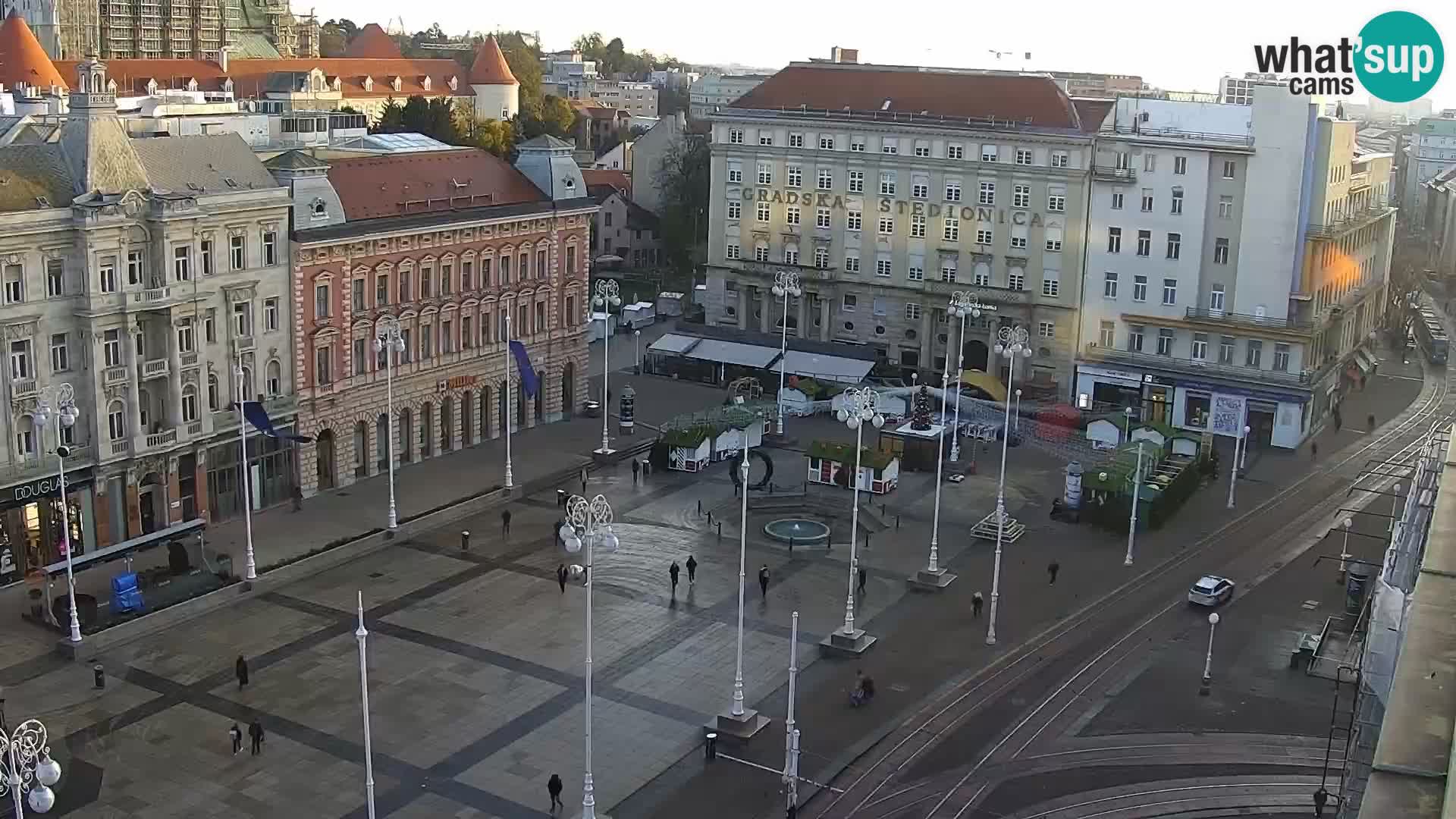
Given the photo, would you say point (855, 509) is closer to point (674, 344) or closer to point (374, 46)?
point (674, 344)

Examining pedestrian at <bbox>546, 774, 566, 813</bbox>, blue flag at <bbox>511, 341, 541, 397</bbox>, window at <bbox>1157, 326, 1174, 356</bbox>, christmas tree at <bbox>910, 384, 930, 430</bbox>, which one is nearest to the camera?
pedestrian at <bbox>546, 774, 566, 813</bbox>

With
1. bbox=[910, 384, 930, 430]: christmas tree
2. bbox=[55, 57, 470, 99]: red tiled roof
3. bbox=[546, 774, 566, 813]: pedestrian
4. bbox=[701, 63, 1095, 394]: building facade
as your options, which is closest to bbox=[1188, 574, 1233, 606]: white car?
bbox=[910, 384, 930, 430]: christmas tree

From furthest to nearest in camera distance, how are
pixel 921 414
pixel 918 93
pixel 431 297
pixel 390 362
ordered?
pixel 918 93 → pixel 921 414 → pixel 431 297 → pixel 390 362

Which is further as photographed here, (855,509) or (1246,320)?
(1246,320)

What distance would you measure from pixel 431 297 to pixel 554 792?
3896cm

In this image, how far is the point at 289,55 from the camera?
194375mm

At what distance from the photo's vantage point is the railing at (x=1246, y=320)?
8306cm

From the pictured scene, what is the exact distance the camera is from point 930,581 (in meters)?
58.8

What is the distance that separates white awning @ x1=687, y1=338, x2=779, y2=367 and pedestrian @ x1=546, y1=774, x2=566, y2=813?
55.3 meters

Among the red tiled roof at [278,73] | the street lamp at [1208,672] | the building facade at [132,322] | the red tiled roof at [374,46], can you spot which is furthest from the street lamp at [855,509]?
the red tiled roof at [374,46]

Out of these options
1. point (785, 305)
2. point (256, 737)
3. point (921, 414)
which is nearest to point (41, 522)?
point (256, 737)

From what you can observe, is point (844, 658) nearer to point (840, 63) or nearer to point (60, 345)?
point (60, 345)

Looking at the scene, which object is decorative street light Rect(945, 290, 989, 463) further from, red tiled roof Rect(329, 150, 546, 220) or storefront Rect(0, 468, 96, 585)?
storefront Rect(0, 468, 96, 585)

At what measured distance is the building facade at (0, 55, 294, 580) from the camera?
182 feet
